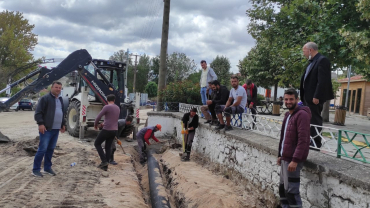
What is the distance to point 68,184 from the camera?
5.45 meters

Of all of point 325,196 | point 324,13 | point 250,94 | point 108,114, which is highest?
point 324,13

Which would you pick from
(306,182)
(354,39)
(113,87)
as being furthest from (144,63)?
(306,182)

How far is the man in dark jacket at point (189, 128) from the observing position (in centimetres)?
821

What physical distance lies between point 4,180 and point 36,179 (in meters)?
0.53

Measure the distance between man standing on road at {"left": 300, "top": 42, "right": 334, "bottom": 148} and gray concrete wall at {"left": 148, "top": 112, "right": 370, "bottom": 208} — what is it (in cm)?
67

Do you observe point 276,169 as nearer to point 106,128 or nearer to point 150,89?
point 106,128

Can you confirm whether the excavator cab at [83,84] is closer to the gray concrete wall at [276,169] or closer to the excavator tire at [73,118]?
the excavator tire at [73,118]

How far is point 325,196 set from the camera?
358cm

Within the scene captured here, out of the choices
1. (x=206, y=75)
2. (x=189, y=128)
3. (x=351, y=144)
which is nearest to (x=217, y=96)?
(x=189, y=128)

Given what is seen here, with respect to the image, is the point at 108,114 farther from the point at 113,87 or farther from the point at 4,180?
the point at 113,87

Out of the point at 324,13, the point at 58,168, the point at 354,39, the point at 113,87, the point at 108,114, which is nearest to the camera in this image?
the point at 58,168

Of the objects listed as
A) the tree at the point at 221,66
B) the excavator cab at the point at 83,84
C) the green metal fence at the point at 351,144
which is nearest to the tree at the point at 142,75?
the tree at the point at 221,66

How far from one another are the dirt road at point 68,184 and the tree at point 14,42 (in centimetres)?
2381

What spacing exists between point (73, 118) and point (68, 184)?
269 inches
